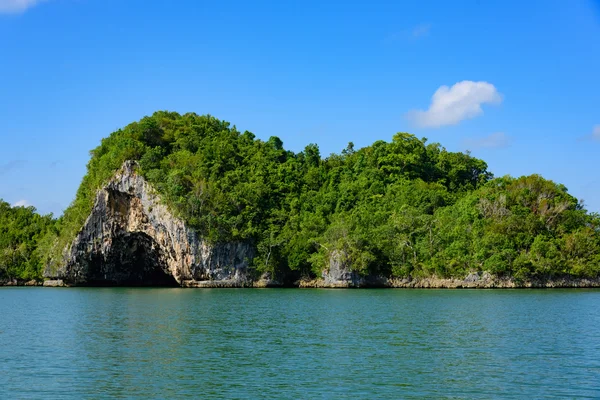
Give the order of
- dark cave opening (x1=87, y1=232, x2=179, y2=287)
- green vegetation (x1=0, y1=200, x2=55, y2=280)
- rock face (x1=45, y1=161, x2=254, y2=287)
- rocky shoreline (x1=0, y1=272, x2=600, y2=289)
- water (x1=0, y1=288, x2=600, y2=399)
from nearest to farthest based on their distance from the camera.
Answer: water (x1=0, y1=288, x2=600, y2=399) < rocky shoreline (x1=0, y1=272, x2=600, y2=289) < rock face (x1=45, y1=161, x2=254, y2=287) < dark cave opening (x1=87, y1=232, x2=179, y2=287) < green vegetation (x1=0, y1=200, x2=55, y2=280)

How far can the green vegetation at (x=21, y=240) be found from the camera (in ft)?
255

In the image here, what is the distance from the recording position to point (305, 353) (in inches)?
866

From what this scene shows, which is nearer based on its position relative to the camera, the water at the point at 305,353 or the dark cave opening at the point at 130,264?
the water at the point at 305,353

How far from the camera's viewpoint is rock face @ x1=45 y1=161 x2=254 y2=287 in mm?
65438

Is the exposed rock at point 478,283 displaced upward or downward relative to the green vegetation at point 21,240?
downward

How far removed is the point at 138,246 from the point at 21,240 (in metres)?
20.3

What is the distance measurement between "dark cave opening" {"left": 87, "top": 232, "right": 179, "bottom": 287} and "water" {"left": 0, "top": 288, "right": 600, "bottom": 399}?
31330 mm

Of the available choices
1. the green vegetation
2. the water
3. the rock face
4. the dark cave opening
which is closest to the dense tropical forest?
the green vegetation

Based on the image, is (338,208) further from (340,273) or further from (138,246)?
(138,246)

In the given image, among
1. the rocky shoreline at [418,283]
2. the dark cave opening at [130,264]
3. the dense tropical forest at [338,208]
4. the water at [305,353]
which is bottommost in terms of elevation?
the water at [305,353]

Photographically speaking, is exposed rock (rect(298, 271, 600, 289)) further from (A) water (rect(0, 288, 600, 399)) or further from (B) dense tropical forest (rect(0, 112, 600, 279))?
(A) water (rect(0, 288, 600, 399))

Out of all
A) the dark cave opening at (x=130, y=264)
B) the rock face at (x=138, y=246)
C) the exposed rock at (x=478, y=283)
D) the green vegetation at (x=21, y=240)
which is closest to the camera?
the exposed rock at (x=478, y=283)

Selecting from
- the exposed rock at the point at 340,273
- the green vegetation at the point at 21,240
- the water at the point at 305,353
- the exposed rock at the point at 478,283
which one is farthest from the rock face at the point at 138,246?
the water at the point at 305,353

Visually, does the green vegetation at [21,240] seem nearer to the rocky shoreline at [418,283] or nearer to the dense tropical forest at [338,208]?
the dense tropical forest at [338,208]
